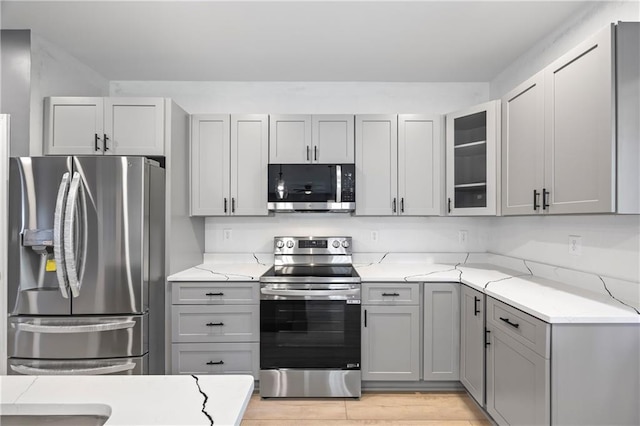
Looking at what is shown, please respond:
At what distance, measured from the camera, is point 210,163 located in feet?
9.74

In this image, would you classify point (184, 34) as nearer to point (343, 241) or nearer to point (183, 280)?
point (183, 280)

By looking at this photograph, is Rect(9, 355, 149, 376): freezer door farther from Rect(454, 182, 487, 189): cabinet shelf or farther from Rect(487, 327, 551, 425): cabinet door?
Rect(454, 182, 487, 189): cabinet shelf

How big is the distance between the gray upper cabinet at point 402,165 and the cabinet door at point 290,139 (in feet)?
1.39

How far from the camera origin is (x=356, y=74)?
121 inches

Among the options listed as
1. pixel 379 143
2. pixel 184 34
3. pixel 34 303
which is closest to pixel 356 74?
pixel 379 143

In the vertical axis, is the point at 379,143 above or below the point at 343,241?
above

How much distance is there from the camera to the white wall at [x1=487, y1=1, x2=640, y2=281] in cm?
184

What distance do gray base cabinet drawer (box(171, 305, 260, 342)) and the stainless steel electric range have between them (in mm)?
80

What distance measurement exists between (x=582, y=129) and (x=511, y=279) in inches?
43.9

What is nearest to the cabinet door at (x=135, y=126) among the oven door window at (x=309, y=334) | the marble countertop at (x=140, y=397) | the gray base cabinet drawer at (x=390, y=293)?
the oven door window at (x=309, y=334)

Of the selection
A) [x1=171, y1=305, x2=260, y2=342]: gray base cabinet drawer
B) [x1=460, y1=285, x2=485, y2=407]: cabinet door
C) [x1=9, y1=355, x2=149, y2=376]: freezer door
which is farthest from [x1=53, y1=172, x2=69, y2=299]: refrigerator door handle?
[x1=460, y1=285, x2=485, y2=407]: cabinet door

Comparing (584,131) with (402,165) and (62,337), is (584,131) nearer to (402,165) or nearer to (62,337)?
(402,165)

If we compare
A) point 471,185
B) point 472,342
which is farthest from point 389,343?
point 471,185

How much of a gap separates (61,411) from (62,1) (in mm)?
2278
